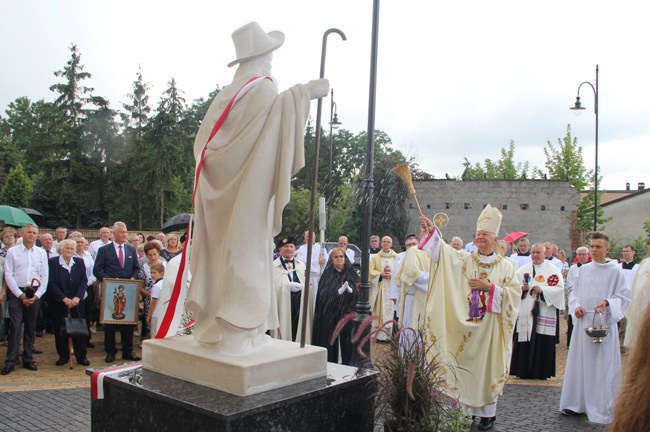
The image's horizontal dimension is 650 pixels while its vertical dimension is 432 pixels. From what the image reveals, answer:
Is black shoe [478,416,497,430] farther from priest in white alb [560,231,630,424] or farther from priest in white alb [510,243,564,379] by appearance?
priest in white alb [510,243,564,379]

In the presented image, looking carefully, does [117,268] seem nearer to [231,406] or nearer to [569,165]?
[231,406]

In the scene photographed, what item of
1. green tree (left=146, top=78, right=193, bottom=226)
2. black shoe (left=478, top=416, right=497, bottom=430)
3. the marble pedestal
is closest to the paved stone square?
black shoe (left=478, top=416, right=497, bottom=430)

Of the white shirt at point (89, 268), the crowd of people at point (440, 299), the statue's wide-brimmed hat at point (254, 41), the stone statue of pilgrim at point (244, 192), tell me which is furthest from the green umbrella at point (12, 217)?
the statue's wide-brimmed hat at point (254, 41)

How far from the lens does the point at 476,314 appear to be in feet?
21.5

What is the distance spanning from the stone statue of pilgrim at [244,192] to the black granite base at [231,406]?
1.47 feet

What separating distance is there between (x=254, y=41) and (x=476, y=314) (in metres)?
4.01

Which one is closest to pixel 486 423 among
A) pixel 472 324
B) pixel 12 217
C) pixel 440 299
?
pixel 472 324

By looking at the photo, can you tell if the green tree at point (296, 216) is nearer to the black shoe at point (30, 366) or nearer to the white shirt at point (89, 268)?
the white shirt at point (89, 268)

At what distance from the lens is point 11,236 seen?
32.5 ft

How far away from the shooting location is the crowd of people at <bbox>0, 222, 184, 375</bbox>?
8352mm

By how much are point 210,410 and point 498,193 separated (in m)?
26.7

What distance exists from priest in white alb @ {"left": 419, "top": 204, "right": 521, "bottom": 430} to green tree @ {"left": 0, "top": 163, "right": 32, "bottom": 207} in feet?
134

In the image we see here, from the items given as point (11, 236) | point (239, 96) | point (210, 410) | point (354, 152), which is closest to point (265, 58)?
point (239, 96)

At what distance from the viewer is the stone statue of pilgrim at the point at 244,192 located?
387cm
